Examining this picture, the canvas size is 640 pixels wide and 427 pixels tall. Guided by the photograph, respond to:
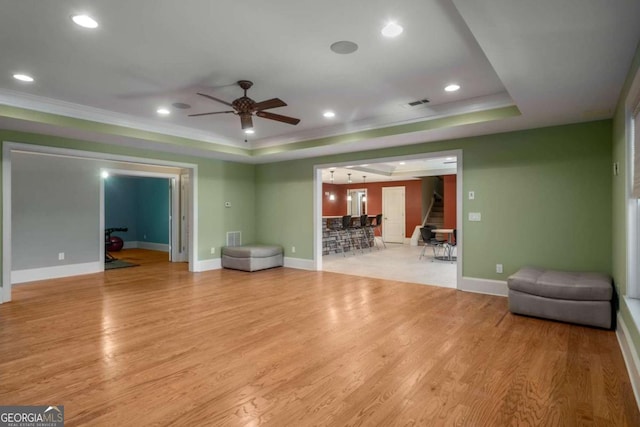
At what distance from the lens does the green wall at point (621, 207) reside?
2760mm

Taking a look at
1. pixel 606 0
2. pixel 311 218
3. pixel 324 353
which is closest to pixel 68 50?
pixel 324 353

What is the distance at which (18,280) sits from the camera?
596cm

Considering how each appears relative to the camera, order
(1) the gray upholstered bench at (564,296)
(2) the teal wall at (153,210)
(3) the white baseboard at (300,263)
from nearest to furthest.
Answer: (1) the gray upholstered bench at (564,296) → (3) the white baseboard at (300,263) → (2) the teal wall at (153,210)

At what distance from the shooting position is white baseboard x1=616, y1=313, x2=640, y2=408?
2230 mm

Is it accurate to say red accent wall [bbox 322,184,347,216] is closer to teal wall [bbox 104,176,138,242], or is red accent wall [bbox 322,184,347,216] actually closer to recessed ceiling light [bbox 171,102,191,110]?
teal wall [bbox 104,176,138,242]

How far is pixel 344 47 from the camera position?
2.97 meters

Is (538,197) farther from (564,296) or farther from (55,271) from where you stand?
(55,271)

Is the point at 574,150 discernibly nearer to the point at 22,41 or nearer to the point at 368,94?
the point at 368,94

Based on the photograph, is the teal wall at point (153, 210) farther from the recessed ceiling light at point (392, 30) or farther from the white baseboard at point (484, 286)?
the recessed ceiling light at point (392, 30)

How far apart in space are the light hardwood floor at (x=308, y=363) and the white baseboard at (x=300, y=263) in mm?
2278

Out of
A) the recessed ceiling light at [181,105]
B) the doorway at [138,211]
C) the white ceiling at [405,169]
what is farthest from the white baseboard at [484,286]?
the doorway at [138,211]

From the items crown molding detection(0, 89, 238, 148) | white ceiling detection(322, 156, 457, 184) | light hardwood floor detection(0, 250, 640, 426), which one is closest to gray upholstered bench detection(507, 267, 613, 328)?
light hardwood floor detection(0, 250, 640, 426)

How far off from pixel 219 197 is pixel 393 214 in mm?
7724

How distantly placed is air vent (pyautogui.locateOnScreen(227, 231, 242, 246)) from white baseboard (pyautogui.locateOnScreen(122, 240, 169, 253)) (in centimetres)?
388
